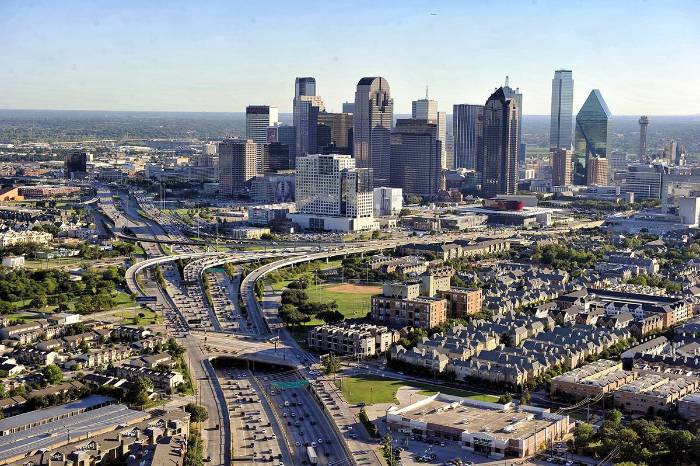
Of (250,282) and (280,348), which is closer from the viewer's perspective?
(280,348)

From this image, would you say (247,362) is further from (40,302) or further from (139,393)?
(40,302)

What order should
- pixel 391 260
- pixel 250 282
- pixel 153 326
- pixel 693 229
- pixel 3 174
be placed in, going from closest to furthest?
pixel 153 326 < pixel 250 282 < pixel 391 260 < pixel 693 229 < pixel 3 174

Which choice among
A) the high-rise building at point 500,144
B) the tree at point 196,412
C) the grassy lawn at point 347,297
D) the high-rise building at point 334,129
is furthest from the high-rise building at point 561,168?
the tree at point 196,412

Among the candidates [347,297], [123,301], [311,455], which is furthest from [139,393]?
[347,297]

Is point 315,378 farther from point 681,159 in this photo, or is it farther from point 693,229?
point 681,159

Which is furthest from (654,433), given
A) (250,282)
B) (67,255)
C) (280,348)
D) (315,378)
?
(67,255)

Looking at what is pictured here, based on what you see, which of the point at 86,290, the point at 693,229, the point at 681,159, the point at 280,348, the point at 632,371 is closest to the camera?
A: the point at 632,371

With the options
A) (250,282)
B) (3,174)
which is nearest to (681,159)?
(3,174)

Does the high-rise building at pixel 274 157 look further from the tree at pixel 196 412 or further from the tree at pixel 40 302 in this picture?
the tree at pixel 196 412
